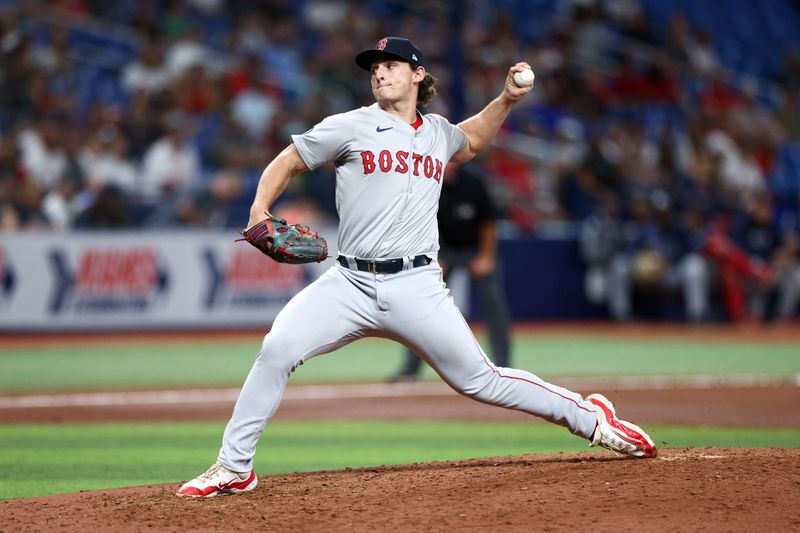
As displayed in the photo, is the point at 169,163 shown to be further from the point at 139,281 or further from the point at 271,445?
the point at 271,445

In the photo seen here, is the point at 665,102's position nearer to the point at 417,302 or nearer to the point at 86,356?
the point at 86,356

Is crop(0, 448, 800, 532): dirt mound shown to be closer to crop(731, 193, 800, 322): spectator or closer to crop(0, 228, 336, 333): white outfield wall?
crop(0, 228, 336, 333): white outfield wall

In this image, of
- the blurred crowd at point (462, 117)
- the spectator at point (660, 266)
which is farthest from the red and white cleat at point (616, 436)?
the spectator at point (660, 266)

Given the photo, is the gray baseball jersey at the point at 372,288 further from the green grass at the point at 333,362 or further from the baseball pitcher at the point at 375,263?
the green grass at the point at 333,362

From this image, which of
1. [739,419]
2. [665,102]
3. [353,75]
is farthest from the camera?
[665,102]

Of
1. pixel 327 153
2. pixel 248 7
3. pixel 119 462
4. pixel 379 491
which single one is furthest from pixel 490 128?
pixel 248 7

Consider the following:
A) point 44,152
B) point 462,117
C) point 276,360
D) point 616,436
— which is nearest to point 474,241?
point 616,436
